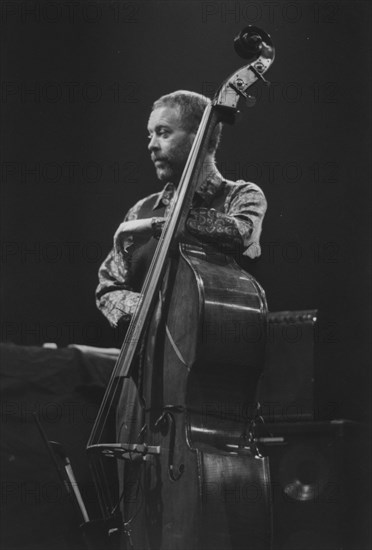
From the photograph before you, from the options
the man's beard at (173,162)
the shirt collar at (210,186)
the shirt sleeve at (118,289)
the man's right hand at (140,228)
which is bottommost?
the shirt sleeve at (118,289)

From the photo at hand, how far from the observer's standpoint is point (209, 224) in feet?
7.16

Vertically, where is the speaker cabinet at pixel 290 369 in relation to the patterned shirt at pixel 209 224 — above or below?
below

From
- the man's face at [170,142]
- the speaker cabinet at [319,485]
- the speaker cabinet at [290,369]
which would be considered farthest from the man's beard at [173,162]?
the speaker cabinet at [319,485]

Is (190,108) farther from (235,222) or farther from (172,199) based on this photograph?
(235,222)

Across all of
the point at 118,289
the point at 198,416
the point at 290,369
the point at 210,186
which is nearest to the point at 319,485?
the point at 290,369

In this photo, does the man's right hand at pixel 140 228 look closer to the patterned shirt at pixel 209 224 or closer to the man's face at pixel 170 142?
the patterned shirt at pixel 209 224

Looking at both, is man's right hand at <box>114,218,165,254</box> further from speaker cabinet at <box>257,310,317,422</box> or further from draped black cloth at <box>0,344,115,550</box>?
speaker cabinet at <box>257,310,317,422</box>

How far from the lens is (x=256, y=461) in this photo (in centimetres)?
198

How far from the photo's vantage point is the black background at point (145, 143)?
9.43ft

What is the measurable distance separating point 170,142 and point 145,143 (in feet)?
2.28

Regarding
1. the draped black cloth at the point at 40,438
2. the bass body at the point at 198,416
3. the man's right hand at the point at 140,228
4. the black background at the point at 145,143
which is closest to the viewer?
the bass body at the point at 198,416

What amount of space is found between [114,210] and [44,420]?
3.70 ft

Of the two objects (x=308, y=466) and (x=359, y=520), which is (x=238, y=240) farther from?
(x=359, y=520)

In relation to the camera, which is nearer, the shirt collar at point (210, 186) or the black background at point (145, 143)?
the shirt collar at point (210, 186)
